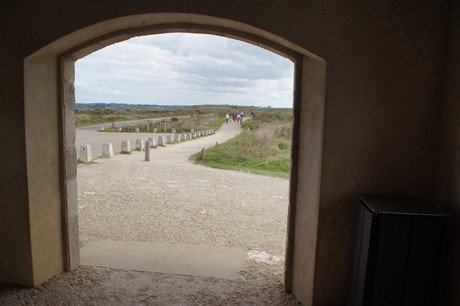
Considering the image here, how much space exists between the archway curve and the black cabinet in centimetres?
71

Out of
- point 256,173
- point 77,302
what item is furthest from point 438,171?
point 256,173

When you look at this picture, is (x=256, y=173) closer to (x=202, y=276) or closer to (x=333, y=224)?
(x=202, y=276)

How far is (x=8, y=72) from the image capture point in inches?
132

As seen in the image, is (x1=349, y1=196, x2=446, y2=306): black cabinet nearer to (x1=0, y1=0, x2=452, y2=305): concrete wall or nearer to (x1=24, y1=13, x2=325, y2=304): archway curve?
(x1=0, y1=0, x2=452, y2=305): concrete wall

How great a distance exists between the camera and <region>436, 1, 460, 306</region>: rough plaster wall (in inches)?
98.2

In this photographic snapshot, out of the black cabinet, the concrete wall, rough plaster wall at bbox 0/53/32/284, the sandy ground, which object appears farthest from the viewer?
the sandy ground

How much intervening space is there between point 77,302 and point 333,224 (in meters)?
2.81

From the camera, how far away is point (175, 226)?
6.14 m

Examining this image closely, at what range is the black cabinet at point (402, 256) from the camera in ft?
7.89

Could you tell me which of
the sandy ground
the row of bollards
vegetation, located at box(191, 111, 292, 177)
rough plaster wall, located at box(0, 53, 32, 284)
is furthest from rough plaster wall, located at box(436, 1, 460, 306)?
the row of bollards

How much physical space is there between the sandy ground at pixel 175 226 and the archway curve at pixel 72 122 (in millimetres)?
428

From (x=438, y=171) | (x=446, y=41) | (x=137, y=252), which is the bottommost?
(x=137, y=252)

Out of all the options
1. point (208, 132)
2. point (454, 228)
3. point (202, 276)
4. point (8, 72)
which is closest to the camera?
point (454, 228)


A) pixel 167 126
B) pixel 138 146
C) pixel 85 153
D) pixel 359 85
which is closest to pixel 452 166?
pixel 359 85
